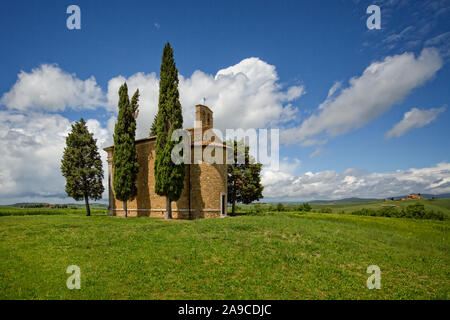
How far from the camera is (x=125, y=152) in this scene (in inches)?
1064

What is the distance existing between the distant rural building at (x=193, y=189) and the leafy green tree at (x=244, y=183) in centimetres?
868

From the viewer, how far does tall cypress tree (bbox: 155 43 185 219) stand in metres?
24.0

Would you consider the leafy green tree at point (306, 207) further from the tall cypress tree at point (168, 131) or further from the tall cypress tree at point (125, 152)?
the tall cypress tree at point (125, 152)

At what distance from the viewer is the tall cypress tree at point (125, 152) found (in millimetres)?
26875

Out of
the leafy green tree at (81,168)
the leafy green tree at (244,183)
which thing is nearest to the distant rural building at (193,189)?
the leafy green tree at (81,168)

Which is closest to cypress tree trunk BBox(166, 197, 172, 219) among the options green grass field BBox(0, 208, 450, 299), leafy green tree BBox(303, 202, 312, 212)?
green grass field BBox(0, 208, 450, 299)

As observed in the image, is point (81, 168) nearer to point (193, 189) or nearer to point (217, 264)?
point (193, 189)

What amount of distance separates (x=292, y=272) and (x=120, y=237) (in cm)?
973

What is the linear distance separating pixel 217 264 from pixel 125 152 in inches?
822

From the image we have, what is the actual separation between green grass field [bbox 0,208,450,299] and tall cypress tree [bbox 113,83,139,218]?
37.4 feet

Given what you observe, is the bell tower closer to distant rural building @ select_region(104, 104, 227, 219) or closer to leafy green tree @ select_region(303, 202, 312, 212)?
distant rural building @ select_region(104, 104, 227, 219)

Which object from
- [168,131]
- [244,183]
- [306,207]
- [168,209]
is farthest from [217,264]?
[306,207]
